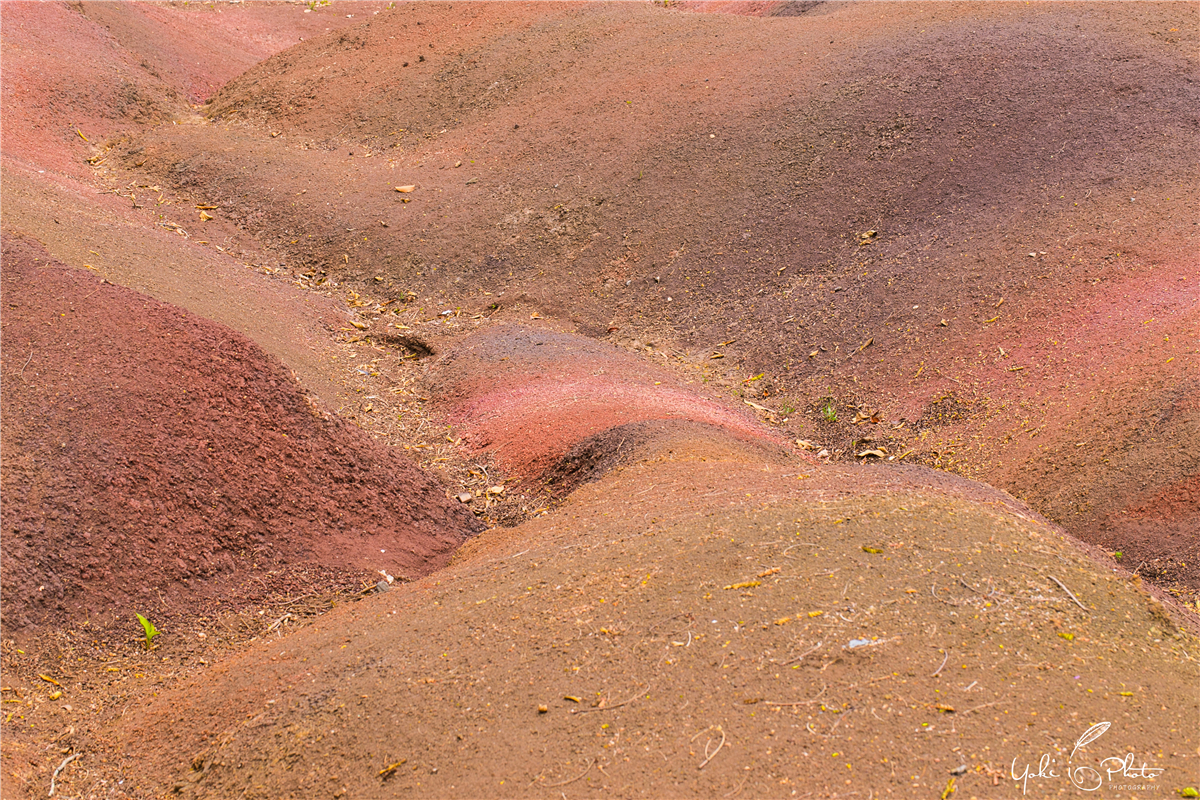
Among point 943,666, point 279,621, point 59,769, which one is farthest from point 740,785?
point 279,621

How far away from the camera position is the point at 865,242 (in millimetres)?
11219

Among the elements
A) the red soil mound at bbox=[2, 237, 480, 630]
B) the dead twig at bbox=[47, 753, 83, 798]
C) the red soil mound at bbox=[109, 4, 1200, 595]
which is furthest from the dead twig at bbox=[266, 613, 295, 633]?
the red soil mound at bbox=[109, 4, 1200, 595]

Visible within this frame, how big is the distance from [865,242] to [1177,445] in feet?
16.6

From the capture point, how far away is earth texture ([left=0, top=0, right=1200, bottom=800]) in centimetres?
384

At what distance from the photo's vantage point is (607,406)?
27.7ft

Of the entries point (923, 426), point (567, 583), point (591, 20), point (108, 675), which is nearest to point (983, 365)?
point (923, 426)

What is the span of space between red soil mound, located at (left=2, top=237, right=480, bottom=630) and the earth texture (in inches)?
1.1

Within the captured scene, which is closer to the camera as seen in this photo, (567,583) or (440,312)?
(567,583)

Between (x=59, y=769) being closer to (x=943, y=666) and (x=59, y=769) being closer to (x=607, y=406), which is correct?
(x=943, y=666)

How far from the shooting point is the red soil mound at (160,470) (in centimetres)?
543

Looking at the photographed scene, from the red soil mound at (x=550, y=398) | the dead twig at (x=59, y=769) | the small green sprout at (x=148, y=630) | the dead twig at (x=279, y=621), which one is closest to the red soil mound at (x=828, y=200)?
the red soil mound at (x=550, y=398)

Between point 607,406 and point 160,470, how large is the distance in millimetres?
3942

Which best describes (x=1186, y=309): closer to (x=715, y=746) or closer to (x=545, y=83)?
(x=715, y=746)

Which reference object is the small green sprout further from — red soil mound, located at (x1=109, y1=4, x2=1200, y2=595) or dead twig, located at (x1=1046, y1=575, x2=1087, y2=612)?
red soil mound, located at (x1=109, y1=4, x2=1200, y2=595)
